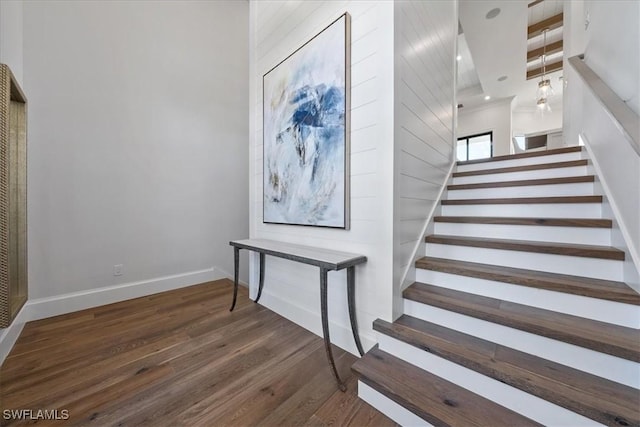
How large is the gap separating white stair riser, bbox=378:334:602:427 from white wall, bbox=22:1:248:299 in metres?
2.78

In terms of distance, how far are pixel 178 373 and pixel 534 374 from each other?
1.91 meters

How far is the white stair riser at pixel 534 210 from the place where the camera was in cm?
178

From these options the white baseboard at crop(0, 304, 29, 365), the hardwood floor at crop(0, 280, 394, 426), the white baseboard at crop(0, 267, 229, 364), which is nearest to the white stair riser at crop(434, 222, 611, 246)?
the hardwood floor at crop(0, 280, 394, 426)

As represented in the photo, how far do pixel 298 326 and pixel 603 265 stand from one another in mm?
2073

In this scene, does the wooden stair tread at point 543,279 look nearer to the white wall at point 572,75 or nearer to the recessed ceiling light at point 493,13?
the white wall at point 572,75

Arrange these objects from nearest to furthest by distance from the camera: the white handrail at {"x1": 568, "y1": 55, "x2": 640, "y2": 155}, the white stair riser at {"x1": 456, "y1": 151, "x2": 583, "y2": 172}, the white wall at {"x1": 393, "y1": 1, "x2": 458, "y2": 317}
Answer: the white handrail at {"x1": 568, "y1": 55, "x2": 640, "y2": 155}, the white wall at {"x1": 393, "y1": 1, "x2": 458, "y2": 317}, the white stair riser at {"x1": 456, "y1": 151, "x2": 583, "y2": 172}

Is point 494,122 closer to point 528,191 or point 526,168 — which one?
point 526,168

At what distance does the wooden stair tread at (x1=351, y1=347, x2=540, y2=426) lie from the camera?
105 cm

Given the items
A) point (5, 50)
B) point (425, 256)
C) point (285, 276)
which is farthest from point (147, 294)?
point (425, 256)

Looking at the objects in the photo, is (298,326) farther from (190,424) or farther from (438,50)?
(438,50)

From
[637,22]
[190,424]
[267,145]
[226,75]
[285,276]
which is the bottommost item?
[190,424]

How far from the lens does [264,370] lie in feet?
5.14

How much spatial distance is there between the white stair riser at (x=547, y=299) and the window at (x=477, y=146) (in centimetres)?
710

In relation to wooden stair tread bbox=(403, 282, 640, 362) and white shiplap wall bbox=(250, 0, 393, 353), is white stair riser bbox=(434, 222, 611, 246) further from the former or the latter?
white shiplap wall bbox=(250, 0, 393, 353)
